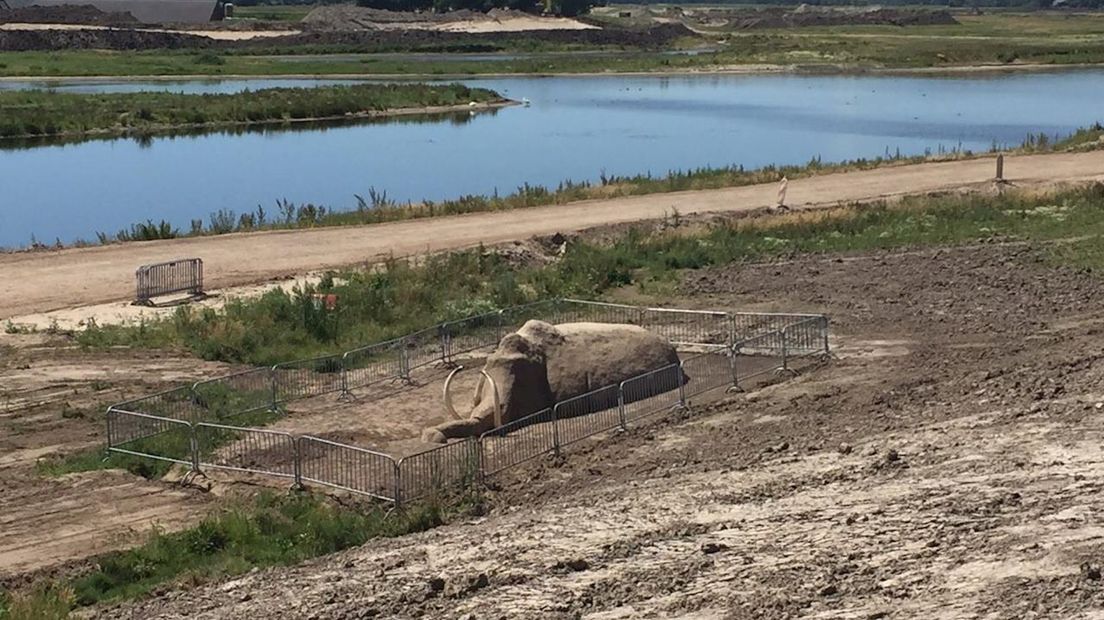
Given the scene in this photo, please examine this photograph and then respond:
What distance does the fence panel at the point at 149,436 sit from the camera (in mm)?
18391

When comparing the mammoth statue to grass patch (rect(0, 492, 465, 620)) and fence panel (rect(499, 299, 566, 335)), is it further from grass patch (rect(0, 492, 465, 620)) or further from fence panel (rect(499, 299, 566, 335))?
fence panel (rect(499, 299, 566, 335))

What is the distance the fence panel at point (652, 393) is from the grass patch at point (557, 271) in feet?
17.8

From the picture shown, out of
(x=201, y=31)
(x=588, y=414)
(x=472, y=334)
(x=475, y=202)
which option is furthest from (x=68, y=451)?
(x=201, y=31)

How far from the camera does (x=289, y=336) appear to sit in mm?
24766

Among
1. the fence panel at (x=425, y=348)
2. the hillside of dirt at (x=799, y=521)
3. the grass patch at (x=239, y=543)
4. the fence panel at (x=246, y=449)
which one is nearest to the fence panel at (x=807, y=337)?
the hillside of dirt at (x=799, y=521)

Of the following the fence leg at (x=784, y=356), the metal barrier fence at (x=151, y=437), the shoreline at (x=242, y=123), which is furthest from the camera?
the shoreline at (x=242, y=123)

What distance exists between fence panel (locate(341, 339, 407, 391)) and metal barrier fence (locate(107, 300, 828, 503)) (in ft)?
0.07

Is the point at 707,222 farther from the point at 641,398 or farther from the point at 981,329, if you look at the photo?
the point at 641,398

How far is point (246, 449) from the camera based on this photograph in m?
18.6

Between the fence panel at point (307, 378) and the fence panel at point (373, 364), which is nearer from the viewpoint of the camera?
the fence panel at point (307, 378)

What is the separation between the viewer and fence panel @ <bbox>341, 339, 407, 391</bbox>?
2248 centimetres

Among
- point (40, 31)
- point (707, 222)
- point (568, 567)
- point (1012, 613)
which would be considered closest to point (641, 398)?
point (568, 567)

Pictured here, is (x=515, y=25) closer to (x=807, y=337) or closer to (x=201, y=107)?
(x=201, y=107)

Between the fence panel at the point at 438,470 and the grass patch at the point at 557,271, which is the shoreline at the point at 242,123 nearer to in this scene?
the grass patch at the point at 557,271
